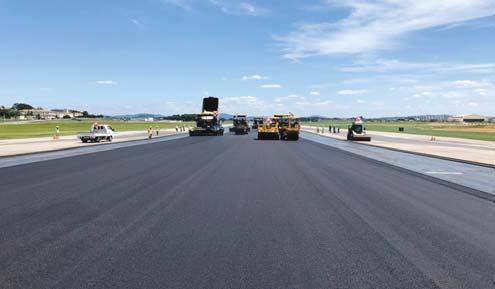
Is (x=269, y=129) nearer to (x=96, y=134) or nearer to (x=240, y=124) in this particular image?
(x=96, y=134)

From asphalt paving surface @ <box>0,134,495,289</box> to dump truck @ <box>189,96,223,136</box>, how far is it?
38.8 metres

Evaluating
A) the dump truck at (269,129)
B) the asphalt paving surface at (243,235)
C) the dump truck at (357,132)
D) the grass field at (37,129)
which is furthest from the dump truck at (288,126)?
the asphalt paving surface at (243,235)

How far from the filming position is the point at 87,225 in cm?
768

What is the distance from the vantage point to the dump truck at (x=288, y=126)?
4328 centimetres

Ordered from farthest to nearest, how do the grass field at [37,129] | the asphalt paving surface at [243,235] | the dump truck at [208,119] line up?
the grass field at [37,129] < the dump truck at [208,119] < the asphalt paving surface at [243,235]

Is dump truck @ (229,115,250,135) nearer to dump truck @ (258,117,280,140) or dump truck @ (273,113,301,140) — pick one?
dump truck @ (258,117,280,140)

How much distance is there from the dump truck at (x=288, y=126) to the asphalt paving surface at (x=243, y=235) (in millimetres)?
29712

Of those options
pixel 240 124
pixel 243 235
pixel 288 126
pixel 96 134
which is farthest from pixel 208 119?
pixel 243 235

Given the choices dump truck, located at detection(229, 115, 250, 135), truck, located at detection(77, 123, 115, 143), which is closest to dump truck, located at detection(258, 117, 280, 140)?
truck, located at detection(77, 123, 115, 143)

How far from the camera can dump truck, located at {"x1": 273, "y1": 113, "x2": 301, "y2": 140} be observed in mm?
43281

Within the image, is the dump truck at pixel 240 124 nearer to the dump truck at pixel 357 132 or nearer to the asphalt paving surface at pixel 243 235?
the dump truck at pixel 357 132

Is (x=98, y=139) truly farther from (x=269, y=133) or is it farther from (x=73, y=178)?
(x=73, y=178)

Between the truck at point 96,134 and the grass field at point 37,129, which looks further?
the grass field at point 37,129

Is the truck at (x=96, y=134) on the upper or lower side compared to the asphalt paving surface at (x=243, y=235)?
lower
